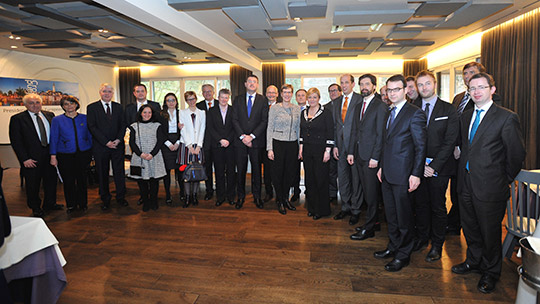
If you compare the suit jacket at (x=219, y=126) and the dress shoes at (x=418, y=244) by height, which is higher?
the suit jacket at (x=219, y=126)

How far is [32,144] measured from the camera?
4.25m

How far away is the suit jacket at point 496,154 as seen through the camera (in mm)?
2227

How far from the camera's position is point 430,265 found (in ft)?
9.34

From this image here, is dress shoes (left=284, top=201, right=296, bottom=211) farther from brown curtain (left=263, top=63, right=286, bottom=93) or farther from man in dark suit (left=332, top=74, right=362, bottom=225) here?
brown curtain (left=263, top=63, right=286, bottom=93)

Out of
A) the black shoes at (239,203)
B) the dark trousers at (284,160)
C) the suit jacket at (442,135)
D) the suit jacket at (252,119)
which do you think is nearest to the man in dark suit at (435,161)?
the suit jacket at (442,135)

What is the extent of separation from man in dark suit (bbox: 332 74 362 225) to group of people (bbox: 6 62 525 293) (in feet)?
0.05

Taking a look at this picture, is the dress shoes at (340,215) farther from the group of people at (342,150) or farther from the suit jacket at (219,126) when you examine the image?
the suit jacket at (219,126)

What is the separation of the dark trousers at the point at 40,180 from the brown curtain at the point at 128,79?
28.6ft

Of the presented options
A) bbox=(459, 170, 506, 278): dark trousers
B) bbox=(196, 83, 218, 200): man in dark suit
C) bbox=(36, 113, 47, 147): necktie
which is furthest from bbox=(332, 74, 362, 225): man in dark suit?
bbox=(36, 113, 47, 147): necktie

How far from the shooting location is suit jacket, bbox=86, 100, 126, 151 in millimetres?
4430

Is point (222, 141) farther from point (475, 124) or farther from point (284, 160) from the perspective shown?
point (475, 124)

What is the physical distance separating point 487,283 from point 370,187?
4.10 ft

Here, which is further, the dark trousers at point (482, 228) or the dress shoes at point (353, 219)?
the dress shoes at point (353, 219)

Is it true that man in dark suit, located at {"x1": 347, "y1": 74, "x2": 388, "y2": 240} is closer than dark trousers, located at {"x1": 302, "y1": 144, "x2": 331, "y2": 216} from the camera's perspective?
Yes
